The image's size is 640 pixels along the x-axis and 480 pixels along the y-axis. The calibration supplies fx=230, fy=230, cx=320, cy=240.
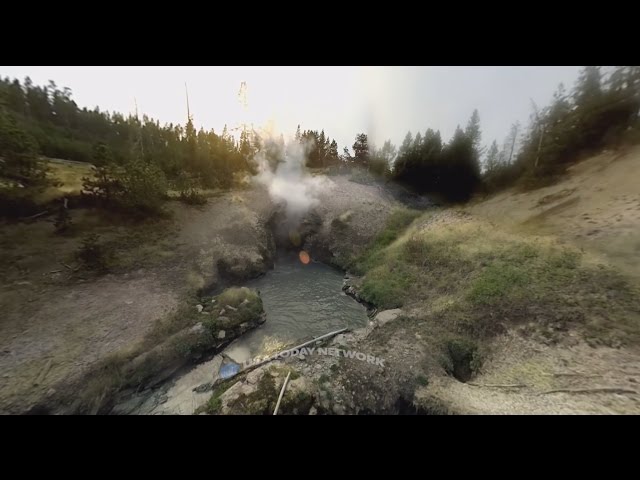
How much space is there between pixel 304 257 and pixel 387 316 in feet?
37.4

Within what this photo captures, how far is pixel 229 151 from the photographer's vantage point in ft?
93.2

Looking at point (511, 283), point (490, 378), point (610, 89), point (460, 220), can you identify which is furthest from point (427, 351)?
point (610, 89)

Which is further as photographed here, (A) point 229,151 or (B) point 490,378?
(A) point 229,151

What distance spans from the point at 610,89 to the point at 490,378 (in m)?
18.3

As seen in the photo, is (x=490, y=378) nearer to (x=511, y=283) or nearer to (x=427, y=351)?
(x=427, y=351)

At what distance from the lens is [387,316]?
1263 centimetres

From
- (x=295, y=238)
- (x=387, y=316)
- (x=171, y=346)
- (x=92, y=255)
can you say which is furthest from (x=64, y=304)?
(x=295, y=238)

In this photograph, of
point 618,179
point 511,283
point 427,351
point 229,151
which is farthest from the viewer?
point 229,151

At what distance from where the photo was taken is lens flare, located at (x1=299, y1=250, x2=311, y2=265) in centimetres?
2195

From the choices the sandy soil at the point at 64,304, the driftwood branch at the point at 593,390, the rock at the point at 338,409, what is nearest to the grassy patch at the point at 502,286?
the driftwood branch at the point at 593,390

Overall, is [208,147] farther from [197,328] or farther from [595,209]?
[595,209]

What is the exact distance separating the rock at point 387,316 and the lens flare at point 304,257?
10121 mm

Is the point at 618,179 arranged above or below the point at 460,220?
above

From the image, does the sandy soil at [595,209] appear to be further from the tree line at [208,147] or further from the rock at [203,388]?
the rock at [203,388]
